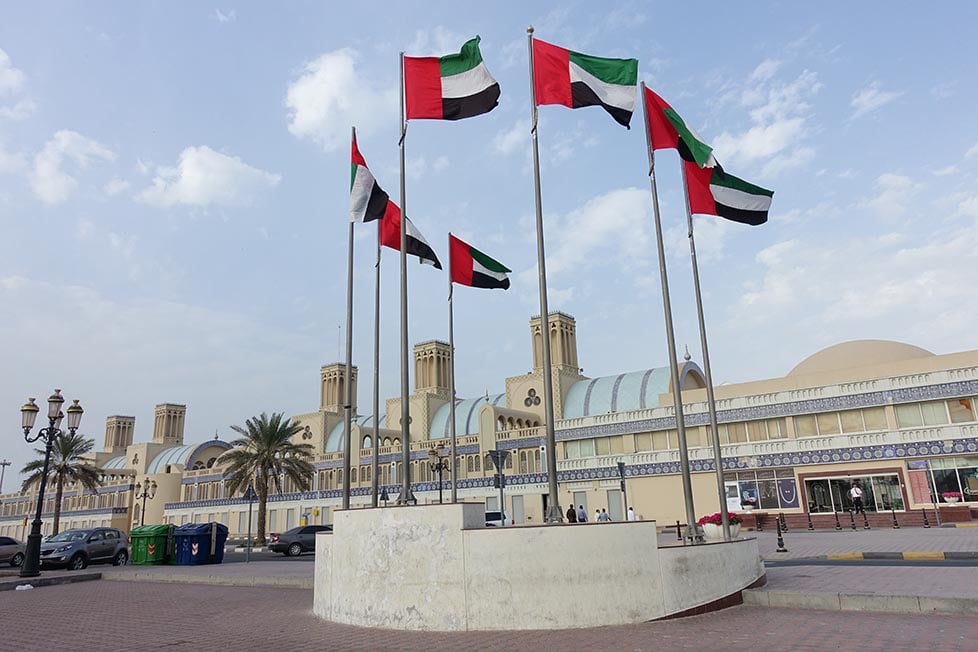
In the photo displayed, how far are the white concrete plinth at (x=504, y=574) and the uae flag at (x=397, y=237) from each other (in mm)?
6960

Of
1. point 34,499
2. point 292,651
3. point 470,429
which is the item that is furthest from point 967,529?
point 34,499

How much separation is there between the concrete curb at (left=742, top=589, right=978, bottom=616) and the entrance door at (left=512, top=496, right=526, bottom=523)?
37447mm

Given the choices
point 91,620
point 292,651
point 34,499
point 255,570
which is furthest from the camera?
point 34,499

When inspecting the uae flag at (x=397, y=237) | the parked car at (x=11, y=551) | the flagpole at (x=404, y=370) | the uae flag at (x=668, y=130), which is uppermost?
the uae flag at (x=668, y=130)

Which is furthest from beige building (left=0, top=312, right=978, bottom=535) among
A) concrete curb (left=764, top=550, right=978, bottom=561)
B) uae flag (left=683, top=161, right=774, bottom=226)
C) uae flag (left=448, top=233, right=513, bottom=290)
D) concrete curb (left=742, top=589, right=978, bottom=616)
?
concrete curb (left=764, top=550, right=978, bottom=561)

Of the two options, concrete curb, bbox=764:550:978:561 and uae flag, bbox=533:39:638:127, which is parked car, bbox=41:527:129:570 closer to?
concrete curb, bbox=764:550:978:561

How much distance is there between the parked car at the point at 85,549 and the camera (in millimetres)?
26156

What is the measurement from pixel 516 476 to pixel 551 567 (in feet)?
130

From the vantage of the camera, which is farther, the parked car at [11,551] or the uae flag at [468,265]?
the parked car at [11,551]

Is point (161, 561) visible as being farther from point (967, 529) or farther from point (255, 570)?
point (967, 529)

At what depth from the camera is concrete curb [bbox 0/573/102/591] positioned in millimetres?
18859

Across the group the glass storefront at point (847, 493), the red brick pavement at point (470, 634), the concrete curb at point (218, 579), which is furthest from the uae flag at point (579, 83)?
the glass storefront at point (847, 493)

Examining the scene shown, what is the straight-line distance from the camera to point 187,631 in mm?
10023

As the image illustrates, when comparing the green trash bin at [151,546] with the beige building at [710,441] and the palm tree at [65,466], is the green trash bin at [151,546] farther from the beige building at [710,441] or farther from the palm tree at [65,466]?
the palm tree at [65,466]
